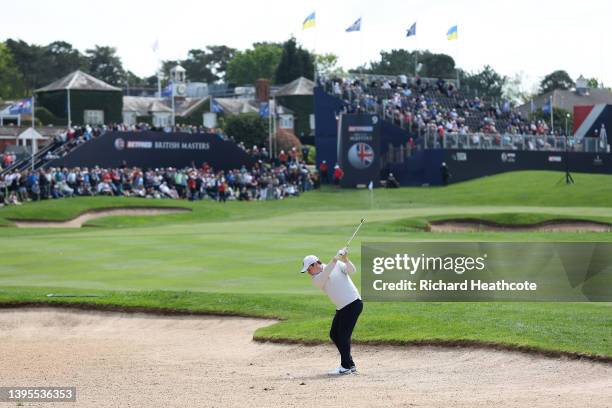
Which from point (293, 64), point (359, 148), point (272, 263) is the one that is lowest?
point (272, 263)

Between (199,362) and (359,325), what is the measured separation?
3.29 metres

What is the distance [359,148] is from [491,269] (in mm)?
52646

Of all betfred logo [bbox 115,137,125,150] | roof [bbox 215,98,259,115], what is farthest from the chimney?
betfred logo [bbox 115,137,125,150]

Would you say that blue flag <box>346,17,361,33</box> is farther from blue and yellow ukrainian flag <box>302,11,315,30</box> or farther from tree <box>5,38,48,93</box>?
tree <box>5,38,48,93</box>

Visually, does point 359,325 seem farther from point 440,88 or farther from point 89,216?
point 440,88

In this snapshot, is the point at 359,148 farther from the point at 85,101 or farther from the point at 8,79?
the point at 8,79

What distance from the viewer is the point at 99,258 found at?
33.0 meters

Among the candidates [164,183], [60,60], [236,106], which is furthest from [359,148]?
[60,60]

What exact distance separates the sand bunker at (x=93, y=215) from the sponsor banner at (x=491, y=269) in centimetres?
3337

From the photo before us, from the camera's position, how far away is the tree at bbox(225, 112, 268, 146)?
104 meters

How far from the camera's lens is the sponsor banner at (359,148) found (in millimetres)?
73250

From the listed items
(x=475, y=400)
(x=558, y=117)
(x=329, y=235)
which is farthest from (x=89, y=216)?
(x=558, y=117)

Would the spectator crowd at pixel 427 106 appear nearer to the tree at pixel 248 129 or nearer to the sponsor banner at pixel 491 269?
the tree at pixel 248 129

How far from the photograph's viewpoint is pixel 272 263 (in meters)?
30.8
